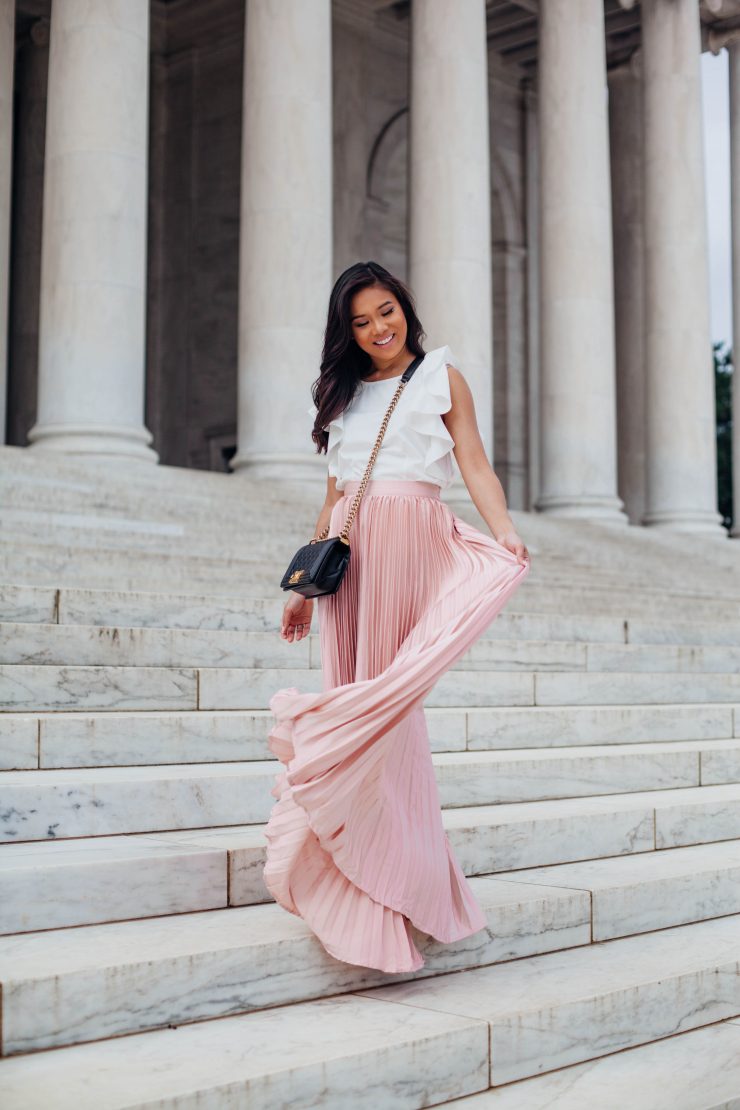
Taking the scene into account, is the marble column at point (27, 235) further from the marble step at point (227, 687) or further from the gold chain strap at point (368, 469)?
the gold chain strap at point (368, 469)

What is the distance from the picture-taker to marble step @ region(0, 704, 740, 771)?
37.9 ft

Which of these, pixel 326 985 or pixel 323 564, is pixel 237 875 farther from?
pixel 323 564

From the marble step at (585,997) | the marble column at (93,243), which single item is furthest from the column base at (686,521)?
the marble step at (585,997)

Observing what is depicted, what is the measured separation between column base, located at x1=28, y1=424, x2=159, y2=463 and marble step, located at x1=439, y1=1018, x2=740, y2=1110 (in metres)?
21.7

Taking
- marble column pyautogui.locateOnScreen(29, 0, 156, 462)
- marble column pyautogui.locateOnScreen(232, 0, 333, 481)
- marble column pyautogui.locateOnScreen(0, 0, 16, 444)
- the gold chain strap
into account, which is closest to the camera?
the gold chain strap

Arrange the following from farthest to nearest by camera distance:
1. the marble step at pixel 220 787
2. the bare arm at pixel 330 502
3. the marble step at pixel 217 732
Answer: the marble step at pixel 217 732, the marble step at pixel 220 787, the bare arm at pixel 330 502

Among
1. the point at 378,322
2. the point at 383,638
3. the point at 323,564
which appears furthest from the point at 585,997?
the point at 378,322

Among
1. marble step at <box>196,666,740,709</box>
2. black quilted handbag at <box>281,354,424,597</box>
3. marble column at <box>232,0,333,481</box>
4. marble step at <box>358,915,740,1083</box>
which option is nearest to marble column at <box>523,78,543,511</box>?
marble column at <box>232,0,333,481</box>

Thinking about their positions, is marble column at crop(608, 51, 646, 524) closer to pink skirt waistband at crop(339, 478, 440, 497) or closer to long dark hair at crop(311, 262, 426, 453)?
long dark hair at crop(311, 262, 426, 453)

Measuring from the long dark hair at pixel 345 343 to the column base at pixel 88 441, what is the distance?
20170 millimetres

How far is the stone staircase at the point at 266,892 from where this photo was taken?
7941mm

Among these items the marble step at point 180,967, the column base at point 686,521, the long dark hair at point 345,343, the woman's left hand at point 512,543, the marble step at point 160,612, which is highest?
the column base at point 686,521

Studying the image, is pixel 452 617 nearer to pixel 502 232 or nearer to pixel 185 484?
pixel 185 484

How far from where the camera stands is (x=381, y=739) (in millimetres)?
8484
